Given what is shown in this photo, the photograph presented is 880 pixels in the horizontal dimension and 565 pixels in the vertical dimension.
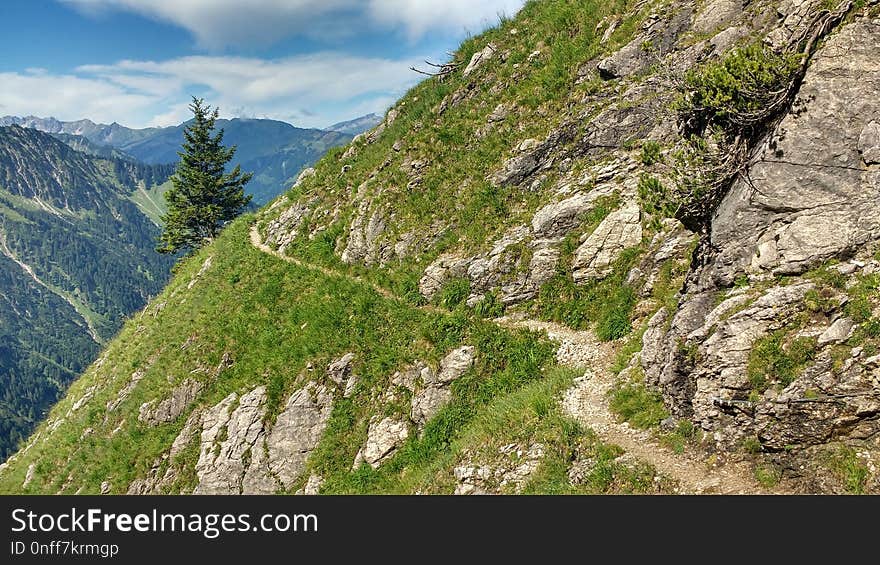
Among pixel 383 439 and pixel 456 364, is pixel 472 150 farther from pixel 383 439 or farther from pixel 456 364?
pixel 383 439

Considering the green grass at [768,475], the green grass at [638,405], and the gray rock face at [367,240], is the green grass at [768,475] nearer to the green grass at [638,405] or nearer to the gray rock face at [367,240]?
the green grass at [638,405]

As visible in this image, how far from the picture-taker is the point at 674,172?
14117 millimetres

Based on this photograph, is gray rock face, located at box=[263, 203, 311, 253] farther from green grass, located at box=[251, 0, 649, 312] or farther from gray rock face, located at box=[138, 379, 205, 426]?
gray rock face, located at box=[138, 379, 205, 426]

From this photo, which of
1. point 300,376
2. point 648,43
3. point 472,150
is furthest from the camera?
point 472,150

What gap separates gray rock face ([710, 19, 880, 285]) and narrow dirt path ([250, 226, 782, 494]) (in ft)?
18.2

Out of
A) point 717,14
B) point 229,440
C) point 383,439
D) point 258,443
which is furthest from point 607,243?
point 229,440

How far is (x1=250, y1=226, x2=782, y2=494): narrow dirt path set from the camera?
36.0 feet

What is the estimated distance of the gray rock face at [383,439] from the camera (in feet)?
63.3

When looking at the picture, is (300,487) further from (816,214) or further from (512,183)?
(816,214)

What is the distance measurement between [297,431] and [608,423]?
14.7m

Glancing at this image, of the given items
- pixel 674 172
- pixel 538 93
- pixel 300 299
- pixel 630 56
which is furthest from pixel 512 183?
pixel 300 299

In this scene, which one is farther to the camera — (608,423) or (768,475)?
(608,423)

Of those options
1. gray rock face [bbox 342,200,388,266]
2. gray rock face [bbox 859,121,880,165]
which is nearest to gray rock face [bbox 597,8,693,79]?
gray rock face [bbox 859,121,880,165]

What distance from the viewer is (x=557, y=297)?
20516 millimetres
